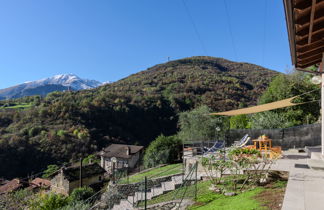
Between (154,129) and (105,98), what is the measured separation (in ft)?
44.2

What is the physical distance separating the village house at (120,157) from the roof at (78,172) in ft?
20.5

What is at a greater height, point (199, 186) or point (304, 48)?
point (304, 48)

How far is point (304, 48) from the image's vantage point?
409 cm

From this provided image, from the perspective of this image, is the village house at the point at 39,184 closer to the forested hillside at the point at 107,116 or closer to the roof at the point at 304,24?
the forested hillside at the point at 107,116

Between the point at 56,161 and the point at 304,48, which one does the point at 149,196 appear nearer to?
the point at 304,48

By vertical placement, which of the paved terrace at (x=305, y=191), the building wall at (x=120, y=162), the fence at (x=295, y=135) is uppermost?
the fence at (x=295, y=135)

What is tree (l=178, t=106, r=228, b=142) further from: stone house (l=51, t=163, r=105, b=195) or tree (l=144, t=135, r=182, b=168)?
stone house (l=51, t=163, r=105, b=195)

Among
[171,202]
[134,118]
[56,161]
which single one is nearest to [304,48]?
[171,202]

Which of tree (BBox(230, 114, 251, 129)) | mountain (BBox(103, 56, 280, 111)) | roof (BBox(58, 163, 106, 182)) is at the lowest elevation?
roof (BBox(58, 163, 106, 182))

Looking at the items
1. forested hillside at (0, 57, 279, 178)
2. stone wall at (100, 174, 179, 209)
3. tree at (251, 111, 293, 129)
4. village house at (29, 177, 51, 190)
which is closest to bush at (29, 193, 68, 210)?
stone wall at (100, 174, 179, 209)

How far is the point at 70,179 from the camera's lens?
62.3 feet

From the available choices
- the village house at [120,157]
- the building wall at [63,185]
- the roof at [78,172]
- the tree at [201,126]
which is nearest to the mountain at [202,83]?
the village house at [120,157]

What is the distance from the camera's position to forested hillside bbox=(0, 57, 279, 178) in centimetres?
2952

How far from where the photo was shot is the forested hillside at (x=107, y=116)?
29.5 meters
